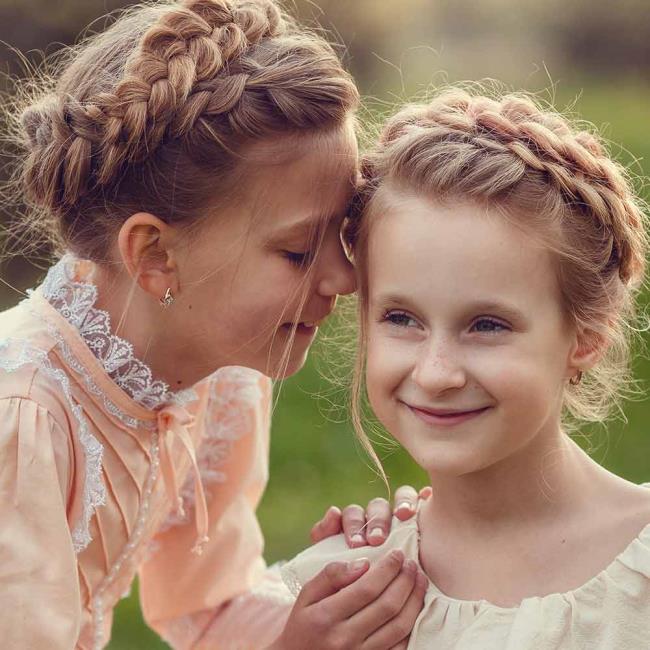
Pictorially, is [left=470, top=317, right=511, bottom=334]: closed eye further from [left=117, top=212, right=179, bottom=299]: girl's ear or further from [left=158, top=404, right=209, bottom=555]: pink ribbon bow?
[left=158, top=404, right=209, bottom=555]: pink ribbon bow

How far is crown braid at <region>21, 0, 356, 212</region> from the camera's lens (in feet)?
8.68

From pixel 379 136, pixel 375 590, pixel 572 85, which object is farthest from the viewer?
pixel 572 85

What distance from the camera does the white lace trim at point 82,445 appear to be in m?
2.74

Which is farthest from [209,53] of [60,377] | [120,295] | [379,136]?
[60,377]

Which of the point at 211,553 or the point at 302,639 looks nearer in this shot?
the point at 302,639

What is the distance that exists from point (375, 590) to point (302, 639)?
222 millimetres

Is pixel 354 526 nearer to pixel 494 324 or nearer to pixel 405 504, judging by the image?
pixel 405 504

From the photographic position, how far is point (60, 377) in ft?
9.07

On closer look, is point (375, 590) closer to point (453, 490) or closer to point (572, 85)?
point (453, 490)

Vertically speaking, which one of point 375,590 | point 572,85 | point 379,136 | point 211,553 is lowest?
point 572,85

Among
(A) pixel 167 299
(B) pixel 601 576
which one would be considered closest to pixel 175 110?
(A) pixel 167 299

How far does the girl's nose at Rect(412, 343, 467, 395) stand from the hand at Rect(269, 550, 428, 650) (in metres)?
0.41

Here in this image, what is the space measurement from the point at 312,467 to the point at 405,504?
263cm

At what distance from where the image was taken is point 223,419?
11.4 ft
